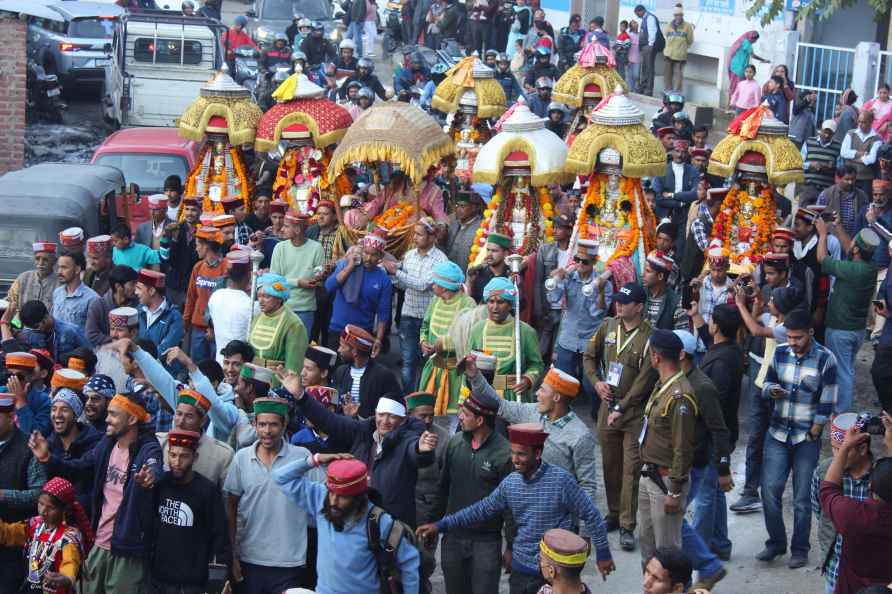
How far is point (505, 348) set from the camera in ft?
33.2

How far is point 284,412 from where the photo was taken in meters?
7.98

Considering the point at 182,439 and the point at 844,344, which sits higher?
the point at 844,344

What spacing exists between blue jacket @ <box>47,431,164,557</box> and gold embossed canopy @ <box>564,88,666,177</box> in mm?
5678

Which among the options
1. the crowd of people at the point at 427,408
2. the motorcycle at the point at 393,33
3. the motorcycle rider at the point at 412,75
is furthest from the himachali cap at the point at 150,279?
the motorcycle at the point at 393,33

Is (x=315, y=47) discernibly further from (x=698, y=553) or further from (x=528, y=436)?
(x=528, y=436)

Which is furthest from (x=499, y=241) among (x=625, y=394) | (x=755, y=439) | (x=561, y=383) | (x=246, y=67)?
(x=246, y=67)

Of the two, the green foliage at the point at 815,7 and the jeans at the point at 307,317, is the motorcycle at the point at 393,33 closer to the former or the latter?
the green foliage at the point at 815,7

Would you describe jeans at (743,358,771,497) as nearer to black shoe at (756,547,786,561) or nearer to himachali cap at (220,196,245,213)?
black shoe at (756,547,786,561)

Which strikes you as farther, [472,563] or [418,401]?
[418,401]

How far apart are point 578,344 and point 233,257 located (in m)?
2.74

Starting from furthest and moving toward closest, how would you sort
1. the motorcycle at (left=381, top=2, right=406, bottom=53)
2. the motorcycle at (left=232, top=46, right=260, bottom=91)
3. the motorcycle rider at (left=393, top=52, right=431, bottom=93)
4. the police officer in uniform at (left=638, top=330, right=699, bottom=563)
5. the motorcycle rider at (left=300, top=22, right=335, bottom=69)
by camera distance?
the motorcycle at (left=381, top=2, right=406, bottom=53) < the motorcycle rider at (left=300, top=22, right=335, bottom=69) < the motorcycle at (left=232, top=46, right=260, bottom=91) < the motorcycle rider at (left=393, top=52, right=431, bottom=93) < the police officer in uniform at (left=638, top=330, right=699, bottom=563)

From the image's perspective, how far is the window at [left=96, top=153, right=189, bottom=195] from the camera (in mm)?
16641

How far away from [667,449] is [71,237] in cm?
594

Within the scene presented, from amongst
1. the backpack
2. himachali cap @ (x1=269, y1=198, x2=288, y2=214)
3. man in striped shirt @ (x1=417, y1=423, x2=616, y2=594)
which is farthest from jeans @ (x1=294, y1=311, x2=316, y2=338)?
the backpack
